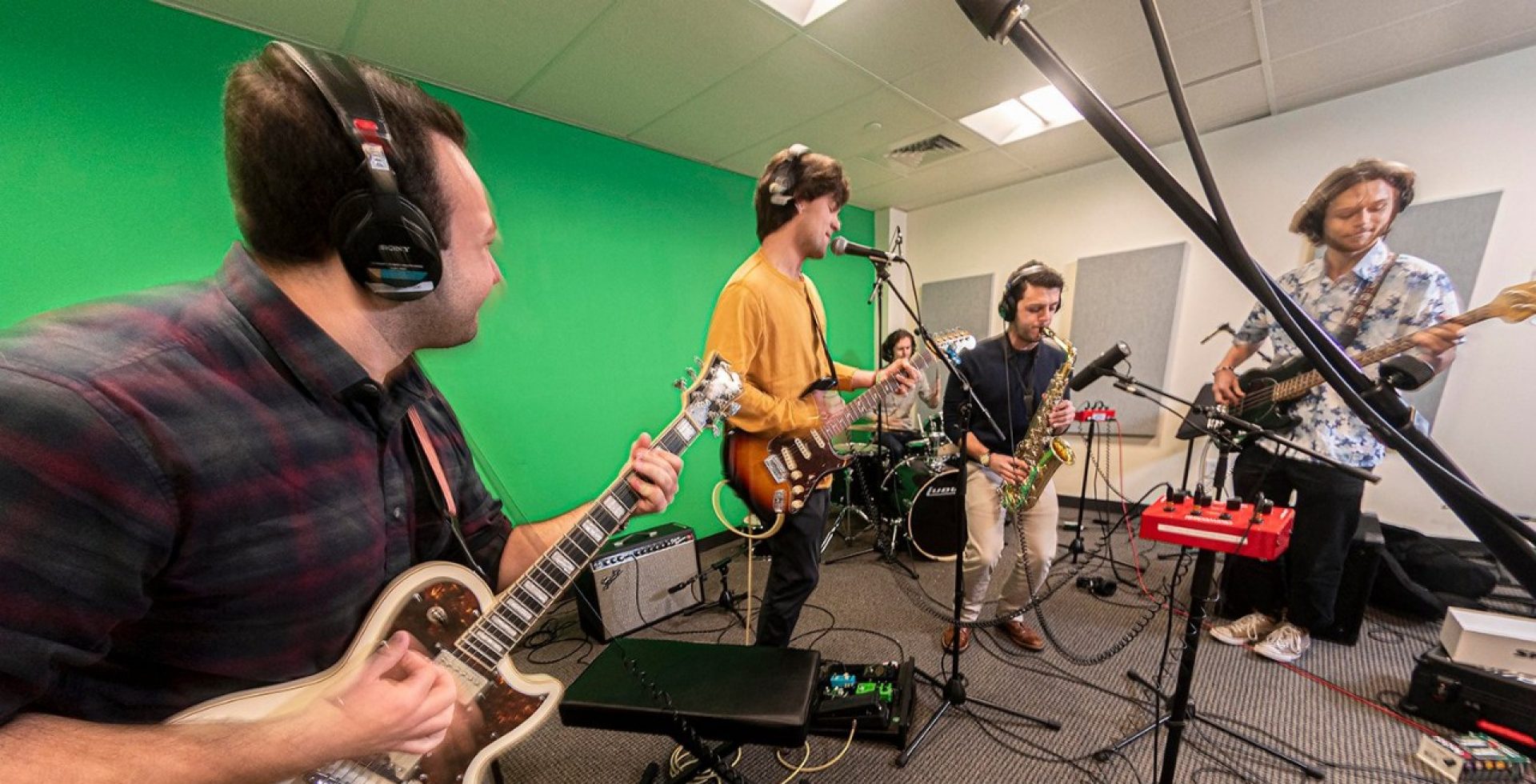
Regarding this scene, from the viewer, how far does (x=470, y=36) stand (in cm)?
212

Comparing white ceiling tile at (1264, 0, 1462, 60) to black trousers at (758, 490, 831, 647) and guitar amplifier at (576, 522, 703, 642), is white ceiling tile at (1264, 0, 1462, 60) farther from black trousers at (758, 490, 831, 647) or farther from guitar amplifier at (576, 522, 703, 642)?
guitar amplifier at (576, 522, 703, 642)

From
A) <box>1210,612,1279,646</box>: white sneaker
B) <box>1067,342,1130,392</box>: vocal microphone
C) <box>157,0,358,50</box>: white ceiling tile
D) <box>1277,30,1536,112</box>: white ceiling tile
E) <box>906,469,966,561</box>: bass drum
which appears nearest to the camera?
<box>157,0,358,50</box>: white ceiling tile

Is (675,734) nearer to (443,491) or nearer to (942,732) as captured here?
(443,491)

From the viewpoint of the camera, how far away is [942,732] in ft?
6.13

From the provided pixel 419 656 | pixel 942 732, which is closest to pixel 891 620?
pixel 942 732

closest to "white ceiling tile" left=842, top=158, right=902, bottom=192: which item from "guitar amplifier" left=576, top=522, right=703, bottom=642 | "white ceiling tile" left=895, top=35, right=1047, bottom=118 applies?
"white ceiling tile" left=895, top=35, right=1047, bottom=118

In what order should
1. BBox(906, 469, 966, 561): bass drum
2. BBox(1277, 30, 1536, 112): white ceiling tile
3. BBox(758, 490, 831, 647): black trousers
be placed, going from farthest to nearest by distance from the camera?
BBox(906, 469, 966, 561): bass drum < BBox(1277, 30, 1536, 112): white ceiling tile < BBox(758, 490, 831, 647): black trousers

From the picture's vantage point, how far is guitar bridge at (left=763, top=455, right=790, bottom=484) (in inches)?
68.8

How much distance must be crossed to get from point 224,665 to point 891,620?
8.86 ft

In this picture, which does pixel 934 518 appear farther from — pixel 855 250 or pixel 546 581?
pixel 546 581

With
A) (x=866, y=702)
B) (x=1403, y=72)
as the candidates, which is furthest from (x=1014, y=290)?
(x=1403, y=72)

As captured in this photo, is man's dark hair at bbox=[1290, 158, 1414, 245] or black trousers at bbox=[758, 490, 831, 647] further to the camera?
man's dark hair at bbox=[1290, 158, 1414, 245]

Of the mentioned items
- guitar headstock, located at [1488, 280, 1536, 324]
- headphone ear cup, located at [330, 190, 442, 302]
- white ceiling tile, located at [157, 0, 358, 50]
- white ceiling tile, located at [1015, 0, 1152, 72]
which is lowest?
guitar headstock, located at [1488, 280, 1536, 324]

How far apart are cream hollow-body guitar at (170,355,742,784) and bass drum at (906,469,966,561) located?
8.77ft
